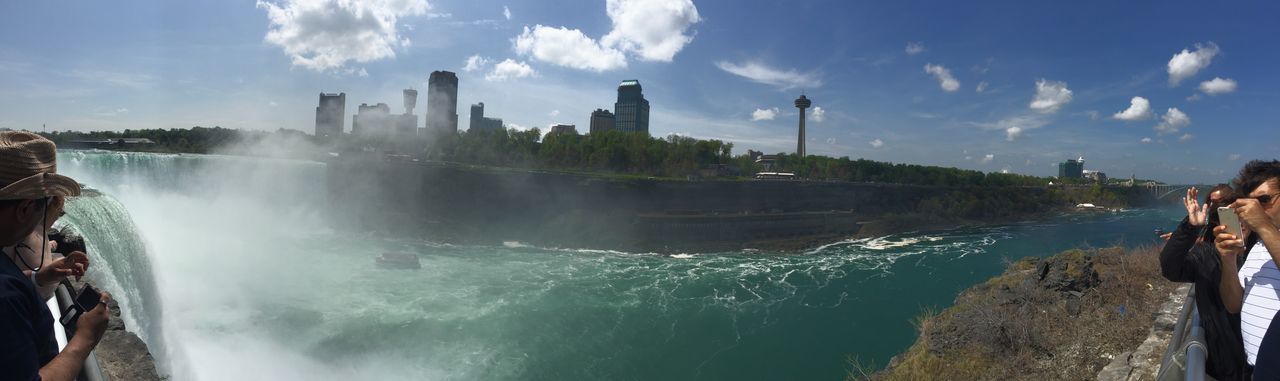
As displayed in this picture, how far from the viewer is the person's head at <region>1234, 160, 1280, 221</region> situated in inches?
108

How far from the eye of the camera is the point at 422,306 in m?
21.2

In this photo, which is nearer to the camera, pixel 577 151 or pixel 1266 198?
pixel 1266 198

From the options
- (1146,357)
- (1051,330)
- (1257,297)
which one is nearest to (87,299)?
(1257,297)

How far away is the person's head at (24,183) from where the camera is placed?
184 centimetres

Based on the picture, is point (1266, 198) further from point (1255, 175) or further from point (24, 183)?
point (24, 183)

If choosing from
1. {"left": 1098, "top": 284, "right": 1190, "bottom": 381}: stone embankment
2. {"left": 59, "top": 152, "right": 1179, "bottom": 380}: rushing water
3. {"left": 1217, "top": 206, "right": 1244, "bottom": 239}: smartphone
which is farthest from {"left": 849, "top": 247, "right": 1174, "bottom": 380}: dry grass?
{"left": 59, "top": 152, "right": 1179, "bottom": 380}: rushing water

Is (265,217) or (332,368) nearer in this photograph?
(332,368)

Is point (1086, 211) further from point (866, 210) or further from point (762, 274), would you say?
point (762, 274)

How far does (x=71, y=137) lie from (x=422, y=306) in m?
42.1

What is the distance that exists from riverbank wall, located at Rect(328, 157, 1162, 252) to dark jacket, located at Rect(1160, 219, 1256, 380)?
33.8 m

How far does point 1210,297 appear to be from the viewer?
311 centimetres

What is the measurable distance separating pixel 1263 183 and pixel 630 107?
140042mm

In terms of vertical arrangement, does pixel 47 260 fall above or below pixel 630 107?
below

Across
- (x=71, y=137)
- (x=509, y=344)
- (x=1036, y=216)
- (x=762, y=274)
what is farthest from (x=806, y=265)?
(x=71, y=137)
